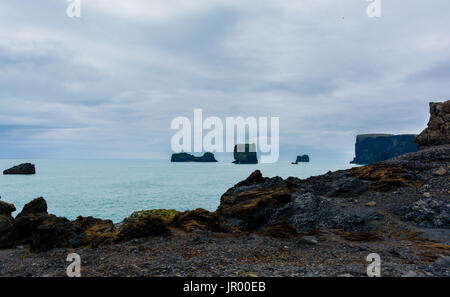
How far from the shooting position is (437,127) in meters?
30.5

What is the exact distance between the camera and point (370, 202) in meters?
18.9

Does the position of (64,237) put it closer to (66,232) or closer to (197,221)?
(66,232)

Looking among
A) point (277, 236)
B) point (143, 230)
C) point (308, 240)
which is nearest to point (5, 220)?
point (143, 230)

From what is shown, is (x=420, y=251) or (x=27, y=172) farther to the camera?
(x=27, y=172)

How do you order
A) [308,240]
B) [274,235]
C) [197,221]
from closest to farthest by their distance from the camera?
[308,240]
[274,235]
[197,221]

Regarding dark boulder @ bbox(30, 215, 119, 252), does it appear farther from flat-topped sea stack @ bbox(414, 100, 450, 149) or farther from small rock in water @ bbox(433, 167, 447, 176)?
flat-topped sea stack @ bbox(414, 100, 450, 149)

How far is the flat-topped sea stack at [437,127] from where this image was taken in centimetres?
2961

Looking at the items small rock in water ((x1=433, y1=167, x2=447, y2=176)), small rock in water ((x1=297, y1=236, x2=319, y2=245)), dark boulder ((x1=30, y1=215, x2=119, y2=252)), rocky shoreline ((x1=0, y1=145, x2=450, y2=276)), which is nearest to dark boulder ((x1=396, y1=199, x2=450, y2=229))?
rocky shoreline ((x1=0, y1=145, x2=450, y2=276))

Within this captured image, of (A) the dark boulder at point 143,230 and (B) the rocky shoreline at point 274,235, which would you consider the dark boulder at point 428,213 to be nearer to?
(B) the rocky shoreline at point 274,235
